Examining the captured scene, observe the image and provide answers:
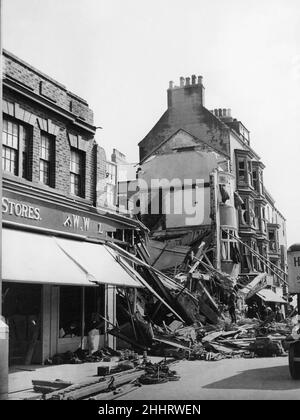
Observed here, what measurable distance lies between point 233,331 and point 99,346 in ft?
19.9

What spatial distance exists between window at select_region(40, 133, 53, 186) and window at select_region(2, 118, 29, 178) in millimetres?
712

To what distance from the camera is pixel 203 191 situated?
1348 inches

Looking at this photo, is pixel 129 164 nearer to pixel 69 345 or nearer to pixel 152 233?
pixel 152 233

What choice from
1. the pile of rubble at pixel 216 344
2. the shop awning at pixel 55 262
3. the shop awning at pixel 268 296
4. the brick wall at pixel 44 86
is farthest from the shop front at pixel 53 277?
the shop awning at pixel 268 296

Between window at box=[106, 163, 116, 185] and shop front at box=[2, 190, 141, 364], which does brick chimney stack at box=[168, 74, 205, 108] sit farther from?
shop front at box=[2, 190, 141, 364]

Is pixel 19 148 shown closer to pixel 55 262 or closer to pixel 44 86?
pixel 44 86

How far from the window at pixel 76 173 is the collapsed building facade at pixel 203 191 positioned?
10.9m

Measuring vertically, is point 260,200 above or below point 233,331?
above

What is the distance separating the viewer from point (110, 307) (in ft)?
58.5

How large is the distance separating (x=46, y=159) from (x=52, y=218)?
1.98m

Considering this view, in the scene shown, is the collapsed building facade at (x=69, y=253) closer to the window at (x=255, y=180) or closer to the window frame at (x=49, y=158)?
the window frame at (x=49, y=158)

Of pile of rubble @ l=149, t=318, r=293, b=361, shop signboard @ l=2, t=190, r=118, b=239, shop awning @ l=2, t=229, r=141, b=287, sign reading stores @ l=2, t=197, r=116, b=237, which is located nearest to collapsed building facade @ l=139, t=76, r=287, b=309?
pile of rubble @ l=149, t=318, r=293, b=361

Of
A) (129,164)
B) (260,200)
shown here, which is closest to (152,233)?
(129,164)

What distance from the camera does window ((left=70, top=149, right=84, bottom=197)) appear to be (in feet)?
55.2
